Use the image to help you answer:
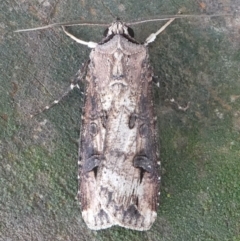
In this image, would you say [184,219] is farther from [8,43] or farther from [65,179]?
[8,43]

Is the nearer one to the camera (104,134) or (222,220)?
(104,134)

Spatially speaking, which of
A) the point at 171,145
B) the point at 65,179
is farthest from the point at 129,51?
the point at 65,179

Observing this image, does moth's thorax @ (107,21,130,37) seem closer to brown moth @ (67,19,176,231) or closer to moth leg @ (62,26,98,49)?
brown moth @ (67,19,176,231)

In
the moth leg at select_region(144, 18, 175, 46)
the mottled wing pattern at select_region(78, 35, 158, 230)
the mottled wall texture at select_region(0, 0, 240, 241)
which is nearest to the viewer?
the mottled wing pattern at select_region(78, 35, 158, 230)

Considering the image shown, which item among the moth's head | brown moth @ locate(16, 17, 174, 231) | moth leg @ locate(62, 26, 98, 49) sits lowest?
brown moth @ locate(16, 17, 174, 231)

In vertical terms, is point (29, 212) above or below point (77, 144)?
below

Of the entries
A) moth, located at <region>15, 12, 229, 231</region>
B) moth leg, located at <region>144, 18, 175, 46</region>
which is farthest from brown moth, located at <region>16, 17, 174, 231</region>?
moth leg, located at <region>144, 18, 175, 46</region>

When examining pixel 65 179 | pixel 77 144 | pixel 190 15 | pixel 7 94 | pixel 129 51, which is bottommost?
pixel 65 179

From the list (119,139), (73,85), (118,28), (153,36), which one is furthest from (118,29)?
(119,139)
